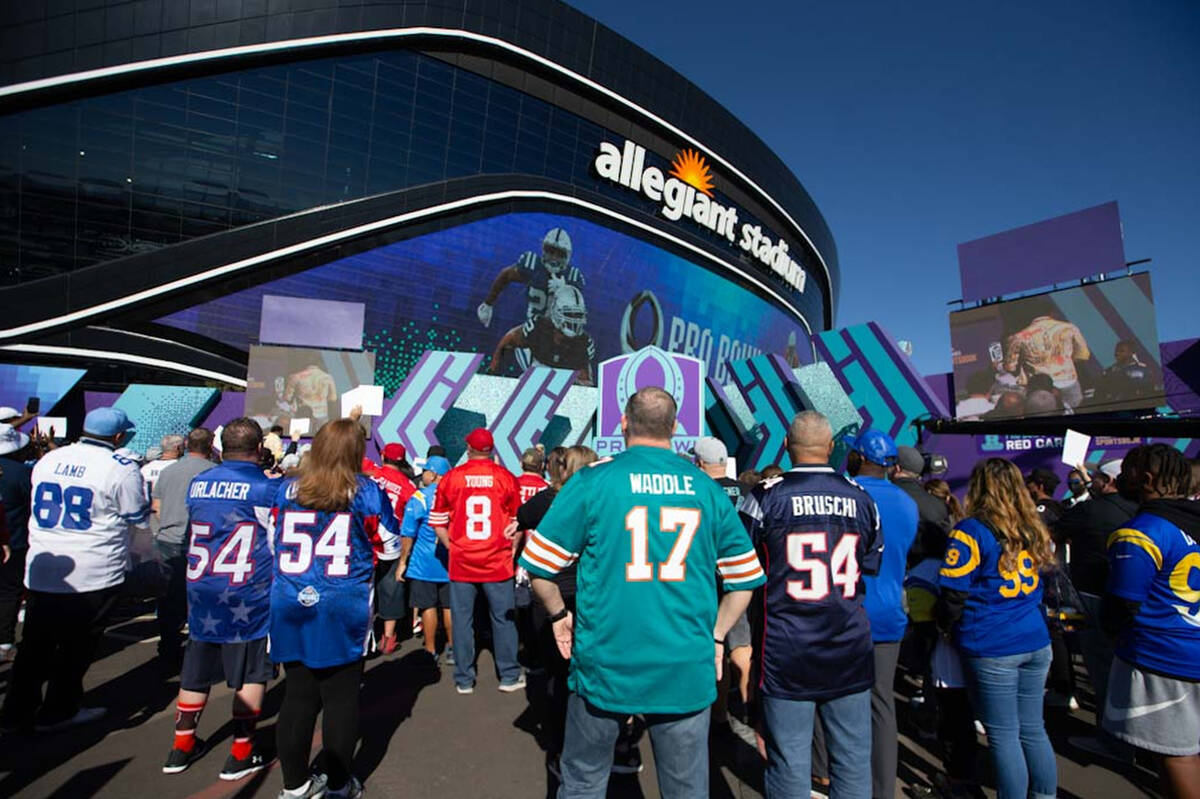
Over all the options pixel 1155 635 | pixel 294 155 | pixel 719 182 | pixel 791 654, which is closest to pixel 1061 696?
pixel 1155 635

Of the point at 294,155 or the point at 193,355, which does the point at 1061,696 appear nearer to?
the point at 193,355

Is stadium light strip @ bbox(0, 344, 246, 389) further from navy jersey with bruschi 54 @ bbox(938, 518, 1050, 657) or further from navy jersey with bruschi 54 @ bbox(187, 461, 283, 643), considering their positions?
navy jersey with bruschi 54 @ bbox(938, 518, 1050, 657)

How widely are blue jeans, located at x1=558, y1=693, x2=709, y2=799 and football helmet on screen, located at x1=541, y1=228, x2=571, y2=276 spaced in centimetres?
2462

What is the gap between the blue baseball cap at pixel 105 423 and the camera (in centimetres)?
401

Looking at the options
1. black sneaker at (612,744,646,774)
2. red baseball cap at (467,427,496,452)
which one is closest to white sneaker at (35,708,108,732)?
red baseball cap at (467,427,496,452)

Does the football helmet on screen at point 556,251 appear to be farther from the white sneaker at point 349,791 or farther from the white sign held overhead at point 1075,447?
the white sneaker at point 349,791

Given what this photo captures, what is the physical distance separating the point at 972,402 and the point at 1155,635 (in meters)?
15.8

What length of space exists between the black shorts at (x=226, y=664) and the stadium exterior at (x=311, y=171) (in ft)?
59.2

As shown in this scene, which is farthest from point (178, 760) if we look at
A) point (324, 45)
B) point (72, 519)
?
point (324, 45)

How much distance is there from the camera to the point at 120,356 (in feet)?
56.1

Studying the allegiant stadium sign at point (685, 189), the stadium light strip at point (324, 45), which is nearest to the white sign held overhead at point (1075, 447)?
the stadium light strip at point (324, 45)

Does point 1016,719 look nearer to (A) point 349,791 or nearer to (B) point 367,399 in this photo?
(A) point 349,791

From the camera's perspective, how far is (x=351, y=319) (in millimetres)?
20047

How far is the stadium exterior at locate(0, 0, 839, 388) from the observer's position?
1642cm
